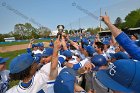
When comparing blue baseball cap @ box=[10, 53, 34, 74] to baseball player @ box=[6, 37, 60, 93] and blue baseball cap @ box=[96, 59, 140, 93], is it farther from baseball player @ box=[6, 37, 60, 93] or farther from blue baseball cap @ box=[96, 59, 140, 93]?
blue baseball cap @ box=[96, 59, 140, 93]

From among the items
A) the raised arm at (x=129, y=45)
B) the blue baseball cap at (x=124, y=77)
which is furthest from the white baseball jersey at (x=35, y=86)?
the blue baseball cap at (x=124, y=77)

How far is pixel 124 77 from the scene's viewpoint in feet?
6.82

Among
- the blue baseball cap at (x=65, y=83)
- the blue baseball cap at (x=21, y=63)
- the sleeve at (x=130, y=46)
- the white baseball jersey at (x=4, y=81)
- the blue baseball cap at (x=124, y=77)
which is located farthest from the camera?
the white baseball jersey at (x=4, y=81)

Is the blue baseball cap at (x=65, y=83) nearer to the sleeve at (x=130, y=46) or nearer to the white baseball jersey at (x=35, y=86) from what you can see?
the white baseball jersey at (x=35, y=86)

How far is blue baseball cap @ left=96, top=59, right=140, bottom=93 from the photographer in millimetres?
2057

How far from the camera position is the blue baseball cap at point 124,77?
206 centimetres

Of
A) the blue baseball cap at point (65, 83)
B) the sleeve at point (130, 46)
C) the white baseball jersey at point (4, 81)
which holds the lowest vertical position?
the white baseball jersey at point (4, 81)

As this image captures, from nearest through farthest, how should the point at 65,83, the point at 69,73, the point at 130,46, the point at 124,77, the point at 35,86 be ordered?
the point at 124,77 < the point at 65,83 < the point at 69,73 < the point at 130,46 < the point at 35,86

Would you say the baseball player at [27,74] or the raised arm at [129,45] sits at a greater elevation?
the raised arm at [129,45]

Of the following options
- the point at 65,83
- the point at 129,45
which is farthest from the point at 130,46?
the point at 65,83

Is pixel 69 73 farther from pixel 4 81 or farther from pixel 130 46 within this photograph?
pixel 4 81

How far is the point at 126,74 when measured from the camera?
6.77 ft

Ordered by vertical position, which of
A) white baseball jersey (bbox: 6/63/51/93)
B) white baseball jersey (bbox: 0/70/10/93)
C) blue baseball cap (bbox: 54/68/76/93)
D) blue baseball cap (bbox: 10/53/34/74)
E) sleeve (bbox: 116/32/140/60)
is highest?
sleeve (bbox: 116/32/140/60)

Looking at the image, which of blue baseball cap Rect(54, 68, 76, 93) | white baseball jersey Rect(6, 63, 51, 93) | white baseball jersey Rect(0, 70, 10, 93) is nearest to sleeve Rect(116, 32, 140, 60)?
blue baseball cap Rect(54, 68, 76, 93)
